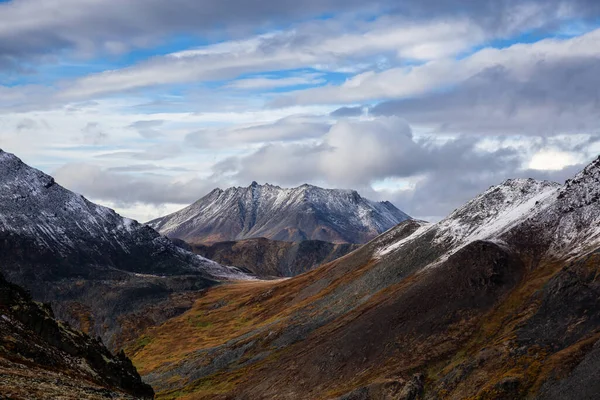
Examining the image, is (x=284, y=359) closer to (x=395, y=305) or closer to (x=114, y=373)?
(x=395, y=305)

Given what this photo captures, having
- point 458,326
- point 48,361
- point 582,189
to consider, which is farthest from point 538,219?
point 48,361

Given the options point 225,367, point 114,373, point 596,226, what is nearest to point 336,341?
point 225,367

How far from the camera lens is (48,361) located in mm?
64812

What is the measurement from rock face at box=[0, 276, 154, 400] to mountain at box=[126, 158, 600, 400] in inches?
2132

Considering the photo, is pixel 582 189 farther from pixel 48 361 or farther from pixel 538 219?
pixel 48 361

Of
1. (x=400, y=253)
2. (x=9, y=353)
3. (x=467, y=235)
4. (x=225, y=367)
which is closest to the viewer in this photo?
(x=9, y=353)

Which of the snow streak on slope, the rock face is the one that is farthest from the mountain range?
the snow streak on slope

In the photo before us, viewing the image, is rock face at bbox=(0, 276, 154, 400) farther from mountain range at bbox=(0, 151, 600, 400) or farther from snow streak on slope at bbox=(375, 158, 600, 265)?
snow streak on slope at bbox=(375, 158, 600, 265)

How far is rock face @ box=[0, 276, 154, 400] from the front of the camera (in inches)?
1930

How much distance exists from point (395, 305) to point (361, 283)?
136 ft

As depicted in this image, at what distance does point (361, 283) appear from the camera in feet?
632

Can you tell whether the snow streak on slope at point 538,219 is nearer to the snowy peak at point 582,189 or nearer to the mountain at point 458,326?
the snowy peak at point 582,189

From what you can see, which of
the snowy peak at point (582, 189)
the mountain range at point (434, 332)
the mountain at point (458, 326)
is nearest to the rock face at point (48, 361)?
the mountain range at point (434, 332)

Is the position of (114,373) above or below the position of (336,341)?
above
